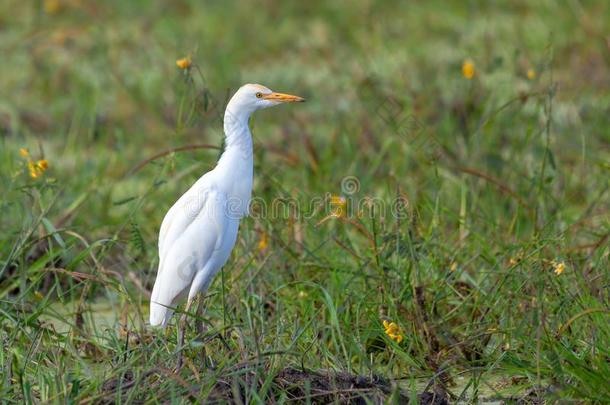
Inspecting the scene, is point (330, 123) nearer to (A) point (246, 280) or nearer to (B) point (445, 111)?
(B) point (445, 111)

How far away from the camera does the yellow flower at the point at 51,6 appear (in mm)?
8578

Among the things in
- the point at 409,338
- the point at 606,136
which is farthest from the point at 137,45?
the point at 409,338

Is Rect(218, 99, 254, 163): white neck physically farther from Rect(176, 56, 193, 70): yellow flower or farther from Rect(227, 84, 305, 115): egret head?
Rect(176, 56, 193, 70): yellow flower

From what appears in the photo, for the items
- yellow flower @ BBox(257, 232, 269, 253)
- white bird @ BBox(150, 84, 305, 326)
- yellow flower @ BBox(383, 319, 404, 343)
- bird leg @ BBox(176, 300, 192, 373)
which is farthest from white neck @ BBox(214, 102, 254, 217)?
yellow flower @ BBox(257, 232, 269, 253)

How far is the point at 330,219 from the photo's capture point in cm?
433

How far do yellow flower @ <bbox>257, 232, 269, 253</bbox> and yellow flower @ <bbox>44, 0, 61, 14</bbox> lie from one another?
502 centimetres

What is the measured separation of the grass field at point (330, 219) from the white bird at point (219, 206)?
0.18 meters

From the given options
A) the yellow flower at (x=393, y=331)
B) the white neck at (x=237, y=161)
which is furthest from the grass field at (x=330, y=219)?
the white neck at (x=237, y=161)

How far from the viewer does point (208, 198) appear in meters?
3.17

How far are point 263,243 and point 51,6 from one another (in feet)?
17.0

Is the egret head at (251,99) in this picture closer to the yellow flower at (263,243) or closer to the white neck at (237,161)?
the white neck at (237,161)

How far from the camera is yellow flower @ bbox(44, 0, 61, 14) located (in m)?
8.58

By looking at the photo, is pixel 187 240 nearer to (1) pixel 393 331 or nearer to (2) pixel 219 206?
(2) pixel 219 206

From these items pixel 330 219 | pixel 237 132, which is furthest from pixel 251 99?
pixel 330 219
